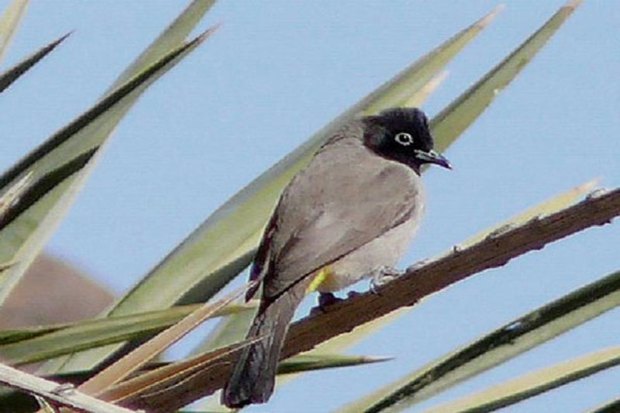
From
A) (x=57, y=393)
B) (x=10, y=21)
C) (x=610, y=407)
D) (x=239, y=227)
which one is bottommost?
(x=57, y=393)

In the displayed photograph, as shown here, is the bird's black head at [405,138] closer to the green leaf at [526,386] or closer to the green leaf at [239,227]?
the green leaf at [239,227]

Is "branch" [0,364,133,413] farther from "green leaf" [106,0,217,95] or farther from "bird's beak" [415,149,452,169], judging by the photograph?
"bird's beak" [415,149,452,169]

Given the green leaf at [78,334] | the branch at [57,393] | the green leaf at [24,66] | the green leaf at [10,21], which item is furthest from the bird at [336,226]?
the branch at [57,393]

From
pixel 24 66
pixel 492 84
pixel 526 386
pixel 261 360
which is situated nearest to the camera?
pixel 526 386

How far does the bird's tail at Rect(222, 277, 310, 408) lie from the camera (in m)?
2.81

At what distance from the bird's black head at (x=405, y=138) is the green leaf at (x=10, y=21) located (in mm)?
1497

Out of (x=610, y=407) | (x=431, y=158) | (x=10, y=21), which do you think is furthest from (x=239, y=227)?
(x=431, y=158)

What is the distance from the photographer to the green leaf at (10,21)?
3297mm

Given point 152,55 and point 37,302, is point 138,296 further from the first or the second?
point 37,302

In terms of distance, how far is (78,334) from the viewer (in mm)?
2469

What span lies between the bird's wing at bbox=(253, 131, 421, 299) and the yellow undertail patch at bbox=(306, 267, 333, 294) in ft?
0.28

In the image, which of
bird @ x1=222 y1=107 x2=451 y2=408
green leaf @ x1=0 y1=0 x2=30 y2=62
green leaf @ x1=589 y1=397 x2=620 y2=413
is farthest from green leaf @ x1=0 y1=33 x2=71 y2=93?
green leaf @ x1=589 y1=397 x2=620 y2=413

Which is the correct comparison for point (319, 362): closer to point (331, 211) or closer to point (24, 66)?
point (24, 66)

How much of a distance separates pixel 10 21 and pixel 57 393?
6.41 feet
